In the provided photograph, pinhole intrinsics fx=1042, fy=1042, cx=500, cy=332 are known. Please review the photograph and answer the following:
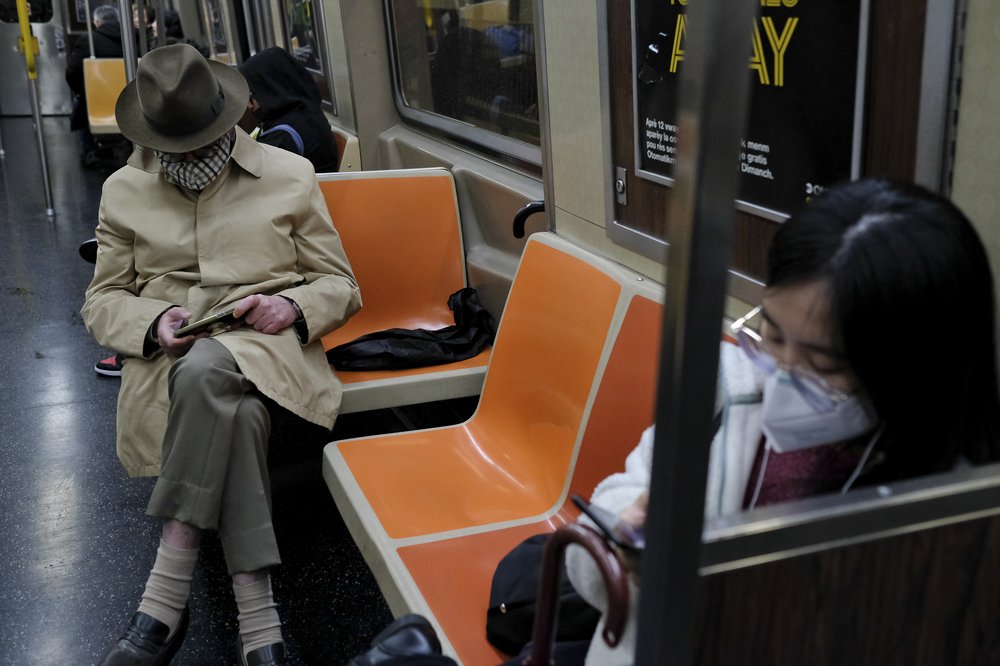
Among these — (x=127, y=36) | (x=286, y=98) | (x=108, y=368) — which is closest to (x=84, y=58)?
(x=127, y=36)

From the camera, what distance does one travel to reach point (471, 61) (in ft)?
13.0

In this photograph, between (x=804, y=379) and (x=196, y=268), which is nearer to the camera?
(x=804, y=379)

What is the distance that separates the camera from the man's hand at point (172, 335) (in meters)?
2.47

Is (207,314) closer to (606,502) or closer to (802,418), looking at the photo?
(606,502)

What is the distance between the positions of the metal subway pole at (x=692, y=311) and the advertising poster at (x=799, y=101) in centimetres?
71

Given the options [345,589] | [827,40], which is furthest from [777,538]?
[345,589]

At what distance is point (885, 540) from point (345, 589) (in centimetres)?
200

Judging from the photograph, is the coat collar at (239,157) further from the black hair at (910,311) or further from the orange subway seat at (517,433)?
the black hair at (910,311)

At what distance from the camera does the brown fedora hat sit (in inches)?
98.7

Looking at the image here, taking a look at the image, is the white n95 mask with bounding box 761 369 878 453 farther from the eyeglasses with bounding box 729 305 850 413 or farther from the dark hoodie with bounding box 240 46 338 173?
the dark hoodie with bounding box 240 46 338 173

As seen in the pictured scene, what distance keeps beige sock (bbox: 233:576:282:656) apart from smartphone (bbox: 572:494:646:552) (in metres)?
1.51

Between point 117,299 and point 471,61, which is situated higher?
point 471,61

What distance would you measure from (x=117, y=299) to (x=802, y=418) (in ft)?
6.87

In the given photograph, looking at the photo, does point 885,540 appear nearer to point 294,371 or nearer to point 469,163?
point 294,371
